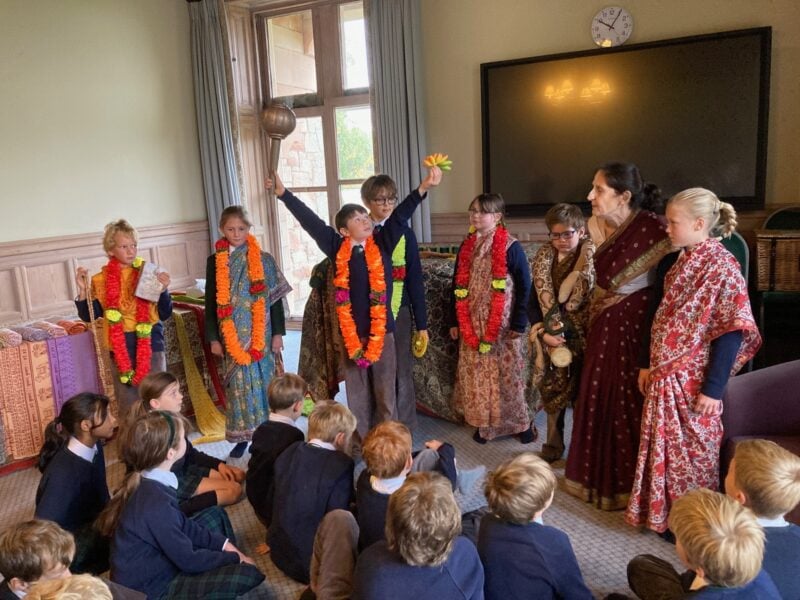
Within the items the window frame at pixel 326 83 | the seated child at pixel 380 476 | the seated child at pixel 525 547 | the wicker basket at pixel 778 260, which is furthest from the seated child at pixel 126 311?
the wicker basket at pixel 778 260

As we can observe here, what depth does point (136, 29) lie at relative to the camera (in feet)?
21.0

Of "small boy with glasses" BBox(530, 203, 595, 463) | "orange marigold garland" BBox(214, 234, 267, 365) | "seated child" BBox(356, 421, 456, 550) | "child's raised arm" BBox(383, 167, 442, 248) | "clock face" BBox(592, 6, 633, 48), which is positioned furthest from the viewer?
"clock face" BBox(592, 6, 633, 48)

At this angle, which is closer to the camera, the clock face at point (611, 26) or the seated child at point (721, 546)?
the seated child at point (721, 546)

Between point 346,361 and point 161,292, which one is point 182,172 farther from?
point 346,361

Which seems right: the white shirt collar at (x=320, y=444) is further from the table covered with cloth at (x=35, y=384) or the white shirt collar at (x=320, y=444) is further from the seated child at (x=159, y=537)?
the table covered with cloth at (x=35, y=384)

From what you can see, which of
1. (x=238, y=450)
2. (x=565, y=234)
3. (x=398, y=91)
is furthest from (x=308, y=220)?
(x=398, y=91)

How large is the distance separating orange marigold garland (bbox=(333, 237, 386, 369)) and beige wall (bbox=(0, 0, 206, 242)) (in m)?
3.64

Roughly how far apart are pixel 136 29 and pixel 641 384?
602 cm

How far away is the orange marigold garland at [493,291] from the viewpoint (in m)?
3.53

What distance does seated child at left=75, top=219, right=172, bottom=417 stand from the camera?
3682 mm

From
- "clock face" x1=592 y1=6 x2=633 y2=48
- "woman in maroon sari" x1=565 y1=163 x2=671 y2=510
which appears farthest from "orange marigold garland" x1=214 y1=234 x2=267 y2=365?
"clock face" x1=592 y1=6 x2=633 y2=48

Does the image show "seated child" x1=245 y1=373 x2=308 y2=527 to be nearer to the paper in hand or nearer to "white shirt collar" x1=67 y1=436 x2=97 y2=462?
"white shirt collar" x1=67 y1=436 x2=97 y2=462

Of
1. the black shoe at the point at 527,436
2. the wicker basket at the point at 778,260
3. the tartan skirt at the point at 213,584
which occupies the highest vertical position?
the wicker basket at the point at 778,260

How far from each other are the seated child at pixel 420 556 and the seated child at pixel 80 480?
1.36 metres
